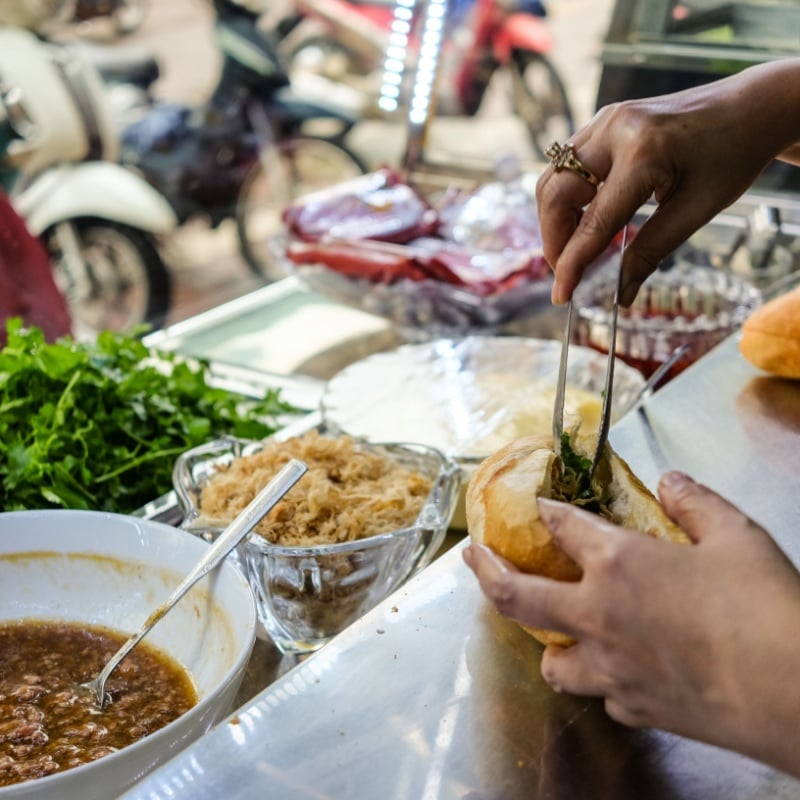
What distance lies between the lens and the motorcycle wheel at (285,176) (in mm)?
6180

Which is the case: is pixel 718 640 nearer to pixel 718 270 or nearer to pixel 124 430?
pixel 124 430

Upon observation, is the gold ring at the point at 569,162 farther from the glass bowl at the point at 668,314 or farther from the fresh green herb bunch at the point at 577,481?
the glass bowl at the point at 668,314

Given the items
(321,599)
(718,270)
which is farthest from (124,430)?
(718,270)

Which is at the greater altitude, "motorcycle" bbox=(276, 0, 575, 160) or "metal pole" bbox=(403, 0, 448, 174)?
"metal pole" bbox=(403, 0, 448, 174)

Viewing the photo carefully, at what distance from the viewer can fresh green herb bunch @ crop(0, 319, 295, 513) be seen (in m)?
1.51

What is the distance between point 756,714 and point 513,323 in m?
1.70

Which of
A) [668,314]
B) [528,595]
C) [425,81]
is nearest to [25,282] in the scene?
[425,81]

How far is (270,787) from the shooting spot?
77 centimetres

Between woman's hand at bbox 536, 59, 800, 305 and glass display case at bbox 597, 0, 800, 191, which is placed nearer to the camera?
woman's hand at bbox 536, 59, 800, 305

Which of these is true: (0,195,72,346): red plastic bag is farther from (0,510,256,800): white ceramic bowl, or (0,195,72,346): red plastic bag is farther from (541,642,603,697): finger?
(541,642,603,697): finger

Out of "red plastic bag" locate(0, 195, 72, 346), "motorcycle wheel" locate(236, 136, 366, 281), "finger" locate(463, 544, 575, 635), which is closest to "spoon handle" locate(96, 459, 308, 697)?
"finger" locate(463, 544, 575, 635)

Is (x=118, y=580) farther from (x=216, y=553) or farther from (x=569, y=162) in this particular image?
(x=569, y=162)

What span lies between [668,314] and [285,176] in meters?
4.61

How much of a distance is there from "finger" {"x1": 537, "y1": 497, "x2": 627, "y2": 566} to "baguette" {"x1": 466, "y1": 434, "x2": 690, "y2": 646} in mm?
103
